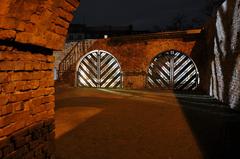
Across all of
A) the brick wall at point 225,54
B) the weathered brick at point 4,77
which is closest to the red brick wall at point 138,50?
the brick wall at point 225,54

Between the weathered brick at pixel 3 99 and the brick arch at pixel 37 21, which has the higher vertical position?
the brick arch at pixel 37 21

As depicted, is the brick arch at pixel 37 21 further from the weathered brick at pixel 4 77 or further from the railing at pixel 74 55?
the railing at pixel 74 55

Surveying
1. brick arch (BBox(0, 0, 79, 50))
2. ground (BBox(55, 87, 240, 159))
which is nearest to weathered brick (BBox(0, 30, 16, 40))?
brick arch (BBox(0, 0, 79, 50))

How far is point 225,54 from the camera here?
1012 cm

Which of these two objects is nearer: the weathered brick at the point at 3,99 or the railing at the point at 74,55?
the weathered brick at the point at 3,99

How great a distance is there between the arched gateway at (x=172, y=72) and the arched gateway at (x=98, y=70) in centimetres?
220

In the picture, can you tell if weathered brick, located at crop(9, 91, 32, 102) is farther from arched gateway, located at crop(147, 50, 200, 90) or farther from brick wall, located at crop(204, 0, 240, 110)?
arched gateway, located at crop(147, 50, 200, 90)

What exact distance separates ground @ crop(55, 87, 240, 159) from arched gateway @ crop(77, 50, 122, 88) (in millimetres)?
7916

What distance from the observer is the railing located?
17484mm

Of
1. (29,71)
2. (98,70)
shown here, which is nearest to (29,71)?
(29,71)

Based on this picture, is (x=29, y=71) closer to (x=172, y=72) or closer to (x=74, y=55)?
(x=172, y=72)

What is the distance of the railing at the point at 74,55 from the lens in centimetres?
1748

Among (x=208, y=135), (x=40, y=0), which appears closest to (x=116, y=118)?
(x=208, y=135)

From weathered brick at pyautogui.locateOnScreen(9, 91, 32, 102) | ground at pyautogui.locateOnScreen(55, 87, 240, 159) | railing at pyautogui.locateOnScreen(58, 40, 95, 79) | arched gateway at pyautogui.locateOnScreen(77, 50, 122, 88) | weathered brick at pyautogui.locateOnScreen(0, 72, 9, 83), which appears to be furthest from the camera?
railing at pyautogui.locateOnScreen(58, 40, 95, 79)
